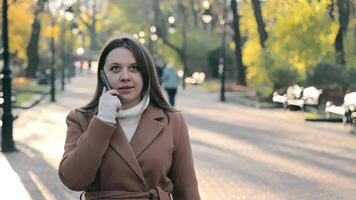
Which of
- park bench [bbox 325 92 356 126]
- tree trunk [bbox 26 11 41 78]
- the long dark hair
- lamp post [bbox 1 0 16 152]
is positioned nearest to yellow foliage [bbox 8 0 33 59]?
tree trunk [bbox 26 11 41 78]

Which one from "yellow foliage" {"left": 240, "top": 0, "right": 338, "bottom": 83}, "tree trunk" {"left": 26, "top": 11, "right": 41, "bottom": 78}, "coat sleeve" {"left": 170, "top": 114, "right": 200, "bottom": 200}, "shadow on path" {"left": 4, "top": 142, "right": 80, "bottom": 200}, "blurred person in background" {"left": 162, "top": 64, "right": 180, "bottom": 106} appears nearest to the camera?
"coat sleeve" {"left": 170, "top": 114, "right": 200, "bottom": 200}

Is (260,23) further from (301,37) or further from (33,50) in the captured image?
(33,50)

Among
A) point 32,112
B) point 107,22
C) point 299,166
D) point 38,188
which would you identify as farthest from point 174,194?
point 107,22

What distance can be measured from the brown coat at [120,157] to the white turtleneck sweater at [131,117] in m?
0.03

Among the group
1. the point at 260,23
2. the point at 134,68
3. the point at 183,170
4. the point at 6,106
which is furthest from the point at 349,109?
the point at 134,68

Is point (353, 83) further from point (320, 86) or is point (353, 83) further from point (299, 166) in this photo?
point (299, 166)

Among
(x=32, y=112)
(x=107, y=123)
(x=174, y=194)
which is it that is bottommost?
(x=32, y=112)

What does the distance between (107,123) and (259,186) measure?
7.47 metres

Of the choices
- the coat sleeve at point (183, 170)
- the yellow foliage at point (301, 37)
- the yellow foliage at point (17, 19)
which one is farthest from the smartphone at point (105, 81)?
the yellow foliage at point (17, 19)

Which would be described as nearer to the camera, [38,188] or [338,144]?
[38,188]

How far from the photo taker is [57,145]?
50.2 ft

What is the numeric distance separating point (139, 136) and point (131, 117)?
9 cm

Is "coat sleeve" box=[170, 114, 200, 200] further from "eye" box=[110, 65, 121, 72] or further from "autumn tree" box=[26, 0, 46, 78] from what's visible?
"autumn tree" box=[26, 0, 46, 78]

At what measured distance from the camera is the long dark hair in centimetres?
325
